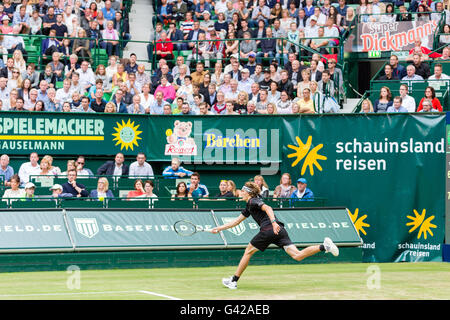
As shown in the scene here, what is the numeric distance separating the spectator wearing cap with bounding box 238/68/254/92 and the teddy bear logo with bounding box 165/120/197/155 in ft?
7.12

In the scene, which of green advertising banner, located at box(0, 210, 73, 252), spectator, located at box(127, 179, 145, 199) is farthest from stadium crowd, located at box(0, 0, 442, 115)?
green advertising banner, located at box(0, 210, 73, 252)

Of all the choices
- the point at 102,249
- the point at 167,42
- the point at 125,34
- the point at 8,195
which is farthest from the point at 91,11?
the point at 102,249

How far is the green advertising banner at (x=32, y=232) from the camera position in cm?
1625

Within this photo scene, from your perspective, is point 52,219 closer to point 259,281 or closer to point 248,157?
point 259,281

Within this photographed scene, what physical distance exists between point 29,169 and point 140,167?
269 cm

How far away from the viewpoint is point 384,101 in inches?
803

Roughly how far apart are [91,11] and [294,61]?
7622mm

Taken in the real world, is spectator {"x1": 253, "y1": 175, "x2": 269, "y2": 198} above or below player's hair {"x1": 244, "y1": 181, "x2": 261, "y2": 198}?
below

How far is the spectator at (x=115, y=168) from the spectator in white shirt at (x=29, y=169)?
153cm

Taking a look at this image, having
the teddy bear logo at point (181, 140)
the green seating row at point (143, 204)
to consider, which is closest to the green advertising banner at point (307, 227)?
the green seating row at point (143, 204)

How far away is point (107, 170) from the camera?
66.4 ft

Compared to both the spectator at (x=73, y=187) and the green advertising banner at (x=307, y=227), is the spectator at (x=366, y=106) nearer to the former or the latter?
the green advertising banner at (x=307, y=227)

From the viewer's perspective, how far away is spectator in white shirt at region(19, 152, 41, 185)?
64.3 ft

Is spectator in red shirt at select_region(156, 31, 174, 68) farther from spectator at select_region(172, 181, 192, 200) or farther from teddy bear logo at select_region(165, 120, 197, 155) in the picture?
spectator at select_region(172, 181, 192, 200)
